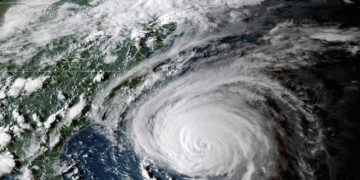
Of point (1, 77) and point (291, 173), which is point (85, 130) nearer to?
point (1, 77)

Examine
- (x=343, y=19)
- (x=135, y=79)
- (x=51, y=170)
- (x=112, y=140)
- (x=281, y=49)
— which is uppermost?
(x=343, y=19)

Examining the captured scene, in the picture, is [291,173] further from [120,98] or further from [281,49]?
[120,98]

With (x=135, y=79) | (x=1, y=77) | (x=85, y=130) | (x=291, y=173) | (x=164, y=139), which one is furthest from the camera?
(x=1, y=77)

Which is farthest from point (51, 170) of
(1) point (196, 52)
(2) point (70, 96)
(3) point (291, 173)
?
(3) point (291, 173)

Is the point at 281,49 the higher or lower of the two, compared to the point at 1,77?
higher

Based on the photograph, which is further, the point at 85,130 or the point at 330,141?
the point at 85,130

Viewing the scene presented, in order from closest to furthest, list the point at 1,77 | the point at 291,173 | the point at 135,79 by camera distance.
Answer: the point at 291,173 < the point at 135,79 < the point at 1,77

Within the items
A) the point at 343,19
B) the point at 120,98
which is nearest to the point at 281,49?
the point at 343,19
